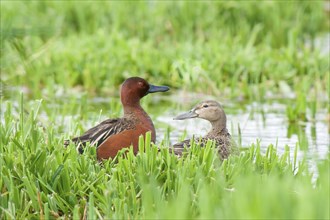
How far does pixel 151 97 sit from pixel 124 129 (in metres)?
3.88

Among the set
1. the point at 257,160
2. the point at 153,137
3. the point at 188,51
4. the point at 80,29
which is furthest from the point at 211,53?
the point at 257,160

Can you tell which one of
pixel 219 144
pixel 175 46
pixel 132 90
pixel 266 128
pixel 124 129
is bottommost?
pixel 266 128

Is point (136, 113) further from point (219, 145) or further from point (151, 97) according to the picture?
point (151, 97)

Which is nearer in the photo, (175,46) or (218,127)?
(218,127)

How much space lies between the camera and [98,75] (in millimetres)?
11344

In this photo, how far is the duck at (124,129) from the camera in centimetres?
699

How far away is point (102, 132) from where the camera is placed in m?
7.11

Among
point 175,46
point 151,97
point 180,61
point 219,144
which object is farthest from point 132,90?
point 175,46

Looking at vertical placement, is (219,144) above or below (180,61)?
below

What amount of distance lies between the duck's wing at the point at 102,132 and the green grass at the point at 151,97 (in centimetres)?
25

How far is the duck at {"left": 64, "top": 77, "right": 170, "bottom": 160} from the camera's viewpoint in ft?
22.9

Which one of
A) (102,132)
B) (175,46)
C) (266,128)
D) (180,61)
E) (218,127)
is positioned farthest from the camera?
(175,46)

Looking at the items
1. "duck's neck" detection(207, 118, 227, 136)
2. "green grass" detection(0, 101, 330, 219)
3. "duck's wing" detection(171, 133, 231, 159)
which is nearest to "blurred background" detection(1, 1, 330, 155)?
"duck's neck" detection(207, 118, 227, 136)

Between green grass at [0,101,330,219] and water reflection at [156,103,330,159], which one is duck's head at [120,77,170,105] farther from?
green grass at [0,101,330,219]
